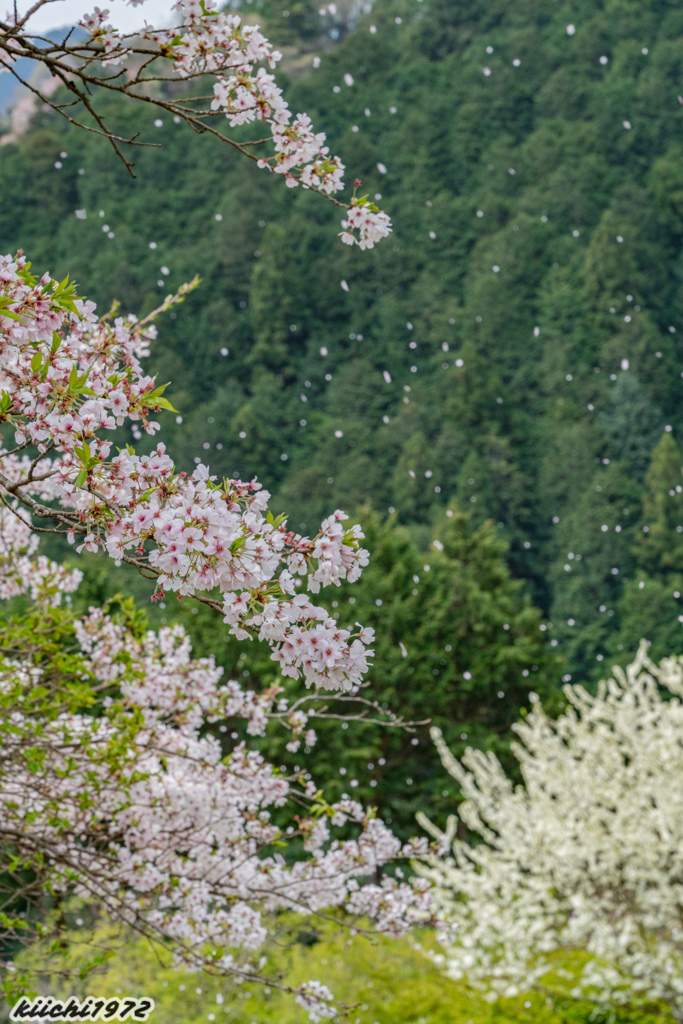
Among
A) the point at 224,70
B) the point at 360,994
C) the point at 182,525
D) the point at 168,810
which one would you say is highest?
the point at 360,994

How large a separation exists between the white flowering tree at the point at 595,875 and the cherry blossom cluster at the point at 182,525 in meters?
5.11

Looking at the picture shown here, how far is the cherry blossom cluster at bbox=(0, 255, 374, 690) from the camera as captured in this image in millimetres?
1406

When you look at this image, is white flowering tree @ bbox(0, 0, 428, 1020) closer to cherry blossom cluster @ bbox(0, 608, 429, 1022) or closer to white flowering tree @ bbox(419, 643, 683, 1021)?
cherry blossom cluster @ bbox(0, 608, 429, 1022)

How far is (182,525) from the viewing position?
1390mm

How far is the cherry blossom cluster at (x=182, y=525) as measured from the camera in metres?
1.41

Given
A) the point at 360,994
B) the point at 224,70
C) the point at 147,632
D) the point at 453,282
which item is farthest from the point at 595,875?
the point at 453,282

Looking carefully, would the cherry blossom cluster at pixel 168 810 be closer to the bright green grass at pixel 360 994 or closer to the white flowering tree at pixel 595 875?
the white flowering tree at pixel 595 875

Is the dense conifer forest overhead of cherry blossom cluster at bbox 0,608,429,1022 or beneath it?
overhead

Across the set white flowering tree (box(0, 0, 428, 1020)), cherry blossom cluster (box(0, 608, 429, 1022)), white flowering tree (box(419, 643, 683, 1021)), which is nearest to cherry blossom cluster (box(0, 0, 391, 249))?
white flowering tree (box(0, 0, 428, 1020))

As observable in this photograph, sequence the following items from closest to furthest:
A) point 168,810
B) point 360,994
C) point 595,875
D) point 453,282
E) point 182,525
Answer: point 182,525 → point 168,810 → point 595,875 → point 360,994 → point 453,282

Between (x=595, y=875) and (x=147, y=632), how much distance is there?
4.22 m

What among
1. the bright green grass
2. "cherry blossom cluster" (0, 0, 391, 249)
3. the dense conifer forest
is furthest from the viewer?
the dense conifer forest

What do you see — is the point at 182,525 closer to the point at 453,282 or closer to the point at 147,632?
the point at 147,632

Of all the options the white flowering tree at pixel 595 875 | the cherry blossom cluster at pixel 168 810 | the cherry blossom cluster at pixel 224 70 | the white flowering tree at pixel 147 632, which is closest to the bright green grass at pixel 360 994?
the white flowering tree at pixel 595 875
